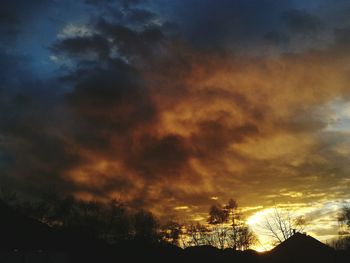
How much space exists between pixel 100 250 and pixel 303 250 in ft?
92.2

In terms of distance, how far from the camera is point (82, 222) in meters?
82.1

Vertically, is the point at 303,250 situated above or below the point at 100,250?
below

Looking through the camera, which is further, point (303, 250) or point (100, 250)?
point (303, 250)

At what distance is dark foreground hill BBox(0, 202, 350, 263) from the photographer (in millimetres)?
39188

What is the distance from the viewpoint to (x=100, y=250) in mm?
54781

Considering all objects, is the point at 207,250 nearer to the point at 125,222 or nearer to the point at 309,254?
the point at 309,254

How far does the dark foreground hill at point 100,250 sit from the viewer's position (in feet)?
129

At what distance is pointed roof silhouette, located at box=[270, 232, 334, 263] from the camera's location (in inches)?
2175

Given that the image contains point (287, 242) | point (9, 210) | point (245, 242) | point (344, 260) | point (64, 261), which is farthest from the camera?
point (245, 242)

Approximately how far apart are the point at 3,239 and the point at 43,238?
18.5ft

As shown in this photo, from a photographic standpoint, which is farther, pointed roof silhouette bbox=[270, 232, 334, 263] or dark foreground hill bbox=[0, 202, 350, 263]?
pointed roof silhouette bbox=[270, 232, 334, 263]

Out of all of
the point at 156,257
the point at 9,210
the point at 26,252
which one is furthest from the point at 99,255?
the point at 26,252

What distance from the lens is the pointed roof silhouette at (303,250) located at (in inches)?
2175

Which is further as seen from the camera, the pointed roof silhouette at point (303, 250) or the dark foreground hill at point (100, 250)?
the pointed roof silhouette at point (303, 250)
